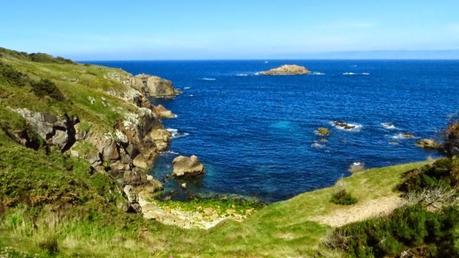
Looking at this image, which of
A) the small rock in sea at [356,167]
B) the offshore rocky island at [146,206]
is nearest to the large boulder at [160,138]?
the offshore rocky island at [146,206]

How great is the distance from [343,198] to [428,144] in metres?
55.5

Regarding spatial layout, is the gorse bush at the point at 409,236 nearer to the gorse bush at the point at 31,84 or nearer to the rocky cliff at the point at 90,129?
the rocky cliff at the point at 90,129

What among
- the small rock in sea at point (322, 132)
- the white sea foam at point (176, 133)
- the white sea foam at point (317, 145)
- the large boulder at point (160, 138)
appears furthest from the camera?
the white sea foam at point (176, 133)

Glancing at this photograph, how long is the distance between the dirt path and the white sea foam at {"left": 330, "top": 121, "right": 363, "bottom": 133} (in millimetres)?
66076

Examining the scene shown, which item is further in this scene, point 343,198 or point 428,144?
point 428,144

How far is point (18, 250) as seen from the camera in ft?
42.0

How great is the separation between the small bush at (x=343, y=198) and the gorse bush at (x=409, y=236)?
518 inches

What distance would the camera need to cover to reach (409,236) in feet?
56.7

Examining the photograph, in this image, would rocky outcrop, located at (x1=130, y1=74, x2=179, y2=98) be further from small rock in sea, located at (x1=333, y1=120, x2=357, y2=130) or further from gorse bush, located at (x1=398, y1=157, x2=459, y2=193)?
gorse bush, located at (x1=398, y1=157, x2=459, y2=193)

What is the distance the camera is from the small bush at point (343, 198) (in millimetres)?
32550

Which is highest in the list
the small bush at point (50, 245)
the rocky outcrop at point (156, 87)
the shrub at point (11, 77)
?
the shrub at point (11, 77)

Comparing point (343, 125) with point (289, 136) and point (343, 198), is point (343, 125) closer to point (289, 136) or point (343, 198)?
point (289, 136)

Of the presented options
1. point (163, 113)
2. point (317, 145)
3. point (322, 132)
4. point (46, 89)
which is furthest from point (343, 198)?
point (163, 113)

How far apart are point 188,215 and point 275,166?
77.2 ft
